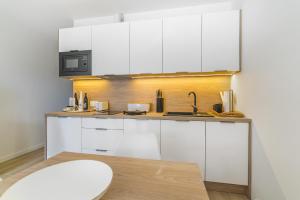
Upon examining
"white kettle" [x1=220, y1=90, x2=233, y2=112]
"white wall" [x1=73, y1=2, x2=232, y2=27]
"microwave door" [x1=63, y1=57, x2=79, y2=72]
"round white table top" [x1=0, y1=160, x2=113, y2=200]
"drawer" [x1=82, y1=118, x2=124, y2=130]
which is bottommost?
"round white table top" [x1=0, y1=160, x2=113, y2=200]

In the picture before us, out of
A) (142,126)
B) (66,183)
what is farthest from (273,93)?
(66,183)

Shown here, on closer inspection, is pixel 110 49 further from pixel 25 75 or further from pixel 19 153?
pixel 19 153

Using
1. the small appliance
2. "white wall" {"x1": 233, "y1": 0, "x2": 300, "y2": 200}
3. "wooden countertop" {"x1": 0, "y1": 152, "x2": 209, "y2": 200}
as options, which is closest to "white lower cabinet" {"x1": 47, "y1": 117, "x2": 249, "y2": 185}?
"white wall" {"x1": 233, "y1": 0, "x2": 300, "y2": 200}

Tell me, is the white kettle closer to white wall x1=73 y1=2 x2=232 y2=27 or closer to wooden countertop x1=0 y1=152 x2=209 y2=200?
white wall x1=73 y1=2 x2=232 y2=27

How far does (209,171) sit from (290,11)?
166 cm

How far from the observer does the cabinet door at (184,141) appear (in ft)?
6.25

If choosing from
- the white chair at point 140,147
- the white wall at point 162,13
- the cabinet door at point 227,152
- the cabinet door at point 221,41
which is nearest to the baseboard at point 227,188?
the cabinet door at point 227,152

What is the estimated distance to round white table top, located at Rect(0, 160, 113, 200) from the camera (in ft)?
2.10

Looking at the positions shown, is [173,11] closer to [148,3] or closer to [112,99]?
[148,3]

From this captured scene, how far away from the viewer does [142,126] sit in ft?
6.83

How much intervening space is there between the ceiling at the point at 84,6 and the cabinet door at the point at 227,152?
1.81m

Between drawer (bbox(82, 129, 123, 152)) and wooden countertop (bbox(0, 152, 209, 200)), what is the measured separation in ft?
3.55

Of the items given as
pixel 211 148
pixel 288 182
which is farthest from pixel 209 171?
pixel 288 182

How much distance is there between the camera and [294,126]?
3.32 ft
